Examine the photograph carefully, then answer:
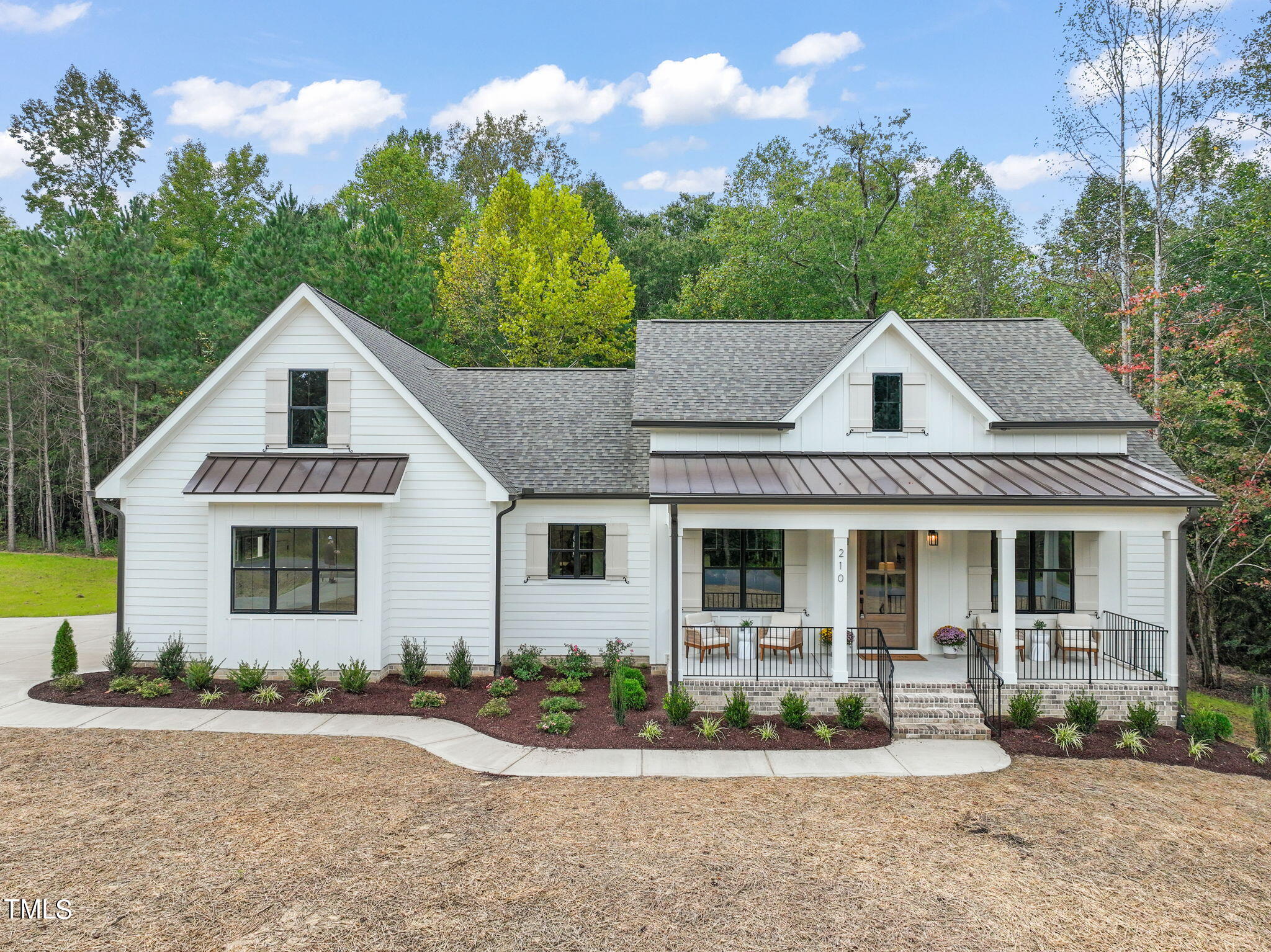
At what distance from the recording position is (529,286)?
1010 inches

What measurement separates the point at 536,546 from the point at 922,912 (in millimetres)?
9082

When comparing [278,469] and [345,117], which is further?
[345,117]

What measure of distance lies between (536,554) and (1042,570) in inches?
383

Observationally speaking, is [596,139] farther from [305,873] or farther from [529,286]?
[305,873]

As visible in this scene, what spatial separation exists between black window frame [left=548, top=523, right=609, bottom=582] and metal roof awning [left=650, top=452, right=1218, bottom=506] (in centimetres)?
196

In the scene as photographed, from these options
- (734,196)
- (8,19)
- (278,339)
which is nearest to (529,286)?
(734,196)

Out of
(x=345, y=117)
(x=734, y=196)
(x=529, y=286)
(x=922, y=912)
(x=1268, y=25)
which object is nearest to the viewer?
(x=922, y=912)

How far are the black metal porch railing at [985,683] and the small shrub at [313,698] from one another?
10441 millimetres

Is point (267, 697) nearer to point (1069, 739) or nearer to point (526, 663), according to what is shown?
point (526, 663)

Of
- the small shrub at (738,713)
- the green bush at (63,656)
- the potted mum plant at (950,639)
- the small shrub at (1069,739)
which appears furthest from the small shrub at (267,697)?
the small shrub at (1069,739)

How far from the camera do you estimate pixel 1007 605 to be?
420 inches

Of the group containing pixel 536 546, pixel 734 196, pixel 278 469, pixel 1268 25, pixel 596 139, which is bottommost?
pixel 536 546

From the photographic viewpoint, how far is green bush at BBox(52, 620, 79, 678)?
11484mm

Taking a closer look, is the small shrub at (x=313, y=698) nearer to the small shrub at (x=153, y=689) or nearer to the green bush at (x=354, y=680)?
the green bush at (x=354, y=680)
